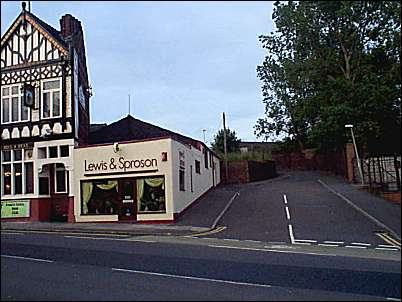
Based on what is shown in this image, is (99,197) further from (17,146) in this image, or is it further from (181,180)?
(17,146)

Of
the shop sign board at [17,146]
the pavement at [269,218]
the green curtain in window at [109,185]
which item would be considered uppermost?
the shop sign board at [17,146]

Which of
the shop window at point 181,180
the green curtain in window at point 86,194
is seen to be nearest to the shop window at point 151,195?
the shop window at point 181,180

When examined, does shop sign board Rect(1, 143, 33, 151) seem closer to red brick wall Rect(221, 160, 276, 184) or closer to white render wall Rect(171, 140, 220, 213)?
white render wall Rect(171, 140, 220, 213)

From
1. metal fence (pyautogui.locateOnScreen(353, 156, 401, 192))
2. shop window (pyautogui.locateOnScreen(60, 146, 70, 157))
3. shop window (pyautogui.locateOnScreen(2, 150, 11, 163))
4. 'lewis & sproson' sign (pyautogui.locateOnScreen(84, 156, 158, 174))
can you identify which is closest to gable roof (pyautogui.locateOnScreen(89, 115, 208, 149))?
shop window (pyautogui.locateOnScreen(2, 150, 11, 163))

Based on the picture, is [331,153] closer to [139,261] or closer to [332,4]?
[332,4]

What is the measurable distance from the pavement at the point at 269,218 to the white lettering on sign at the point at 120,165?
2722 mm

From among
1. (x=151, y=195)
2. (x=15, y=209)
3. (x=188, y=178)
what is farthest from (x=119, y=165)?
(x=15, y=209)

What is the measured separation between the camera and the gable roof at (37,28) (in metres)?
28.8

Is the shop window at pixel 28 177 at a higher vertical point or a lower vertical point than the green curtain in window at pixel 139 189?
higher

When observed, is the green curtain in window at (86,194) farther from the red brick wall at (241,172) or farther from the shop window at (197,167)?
the red brick wall at (241,172)

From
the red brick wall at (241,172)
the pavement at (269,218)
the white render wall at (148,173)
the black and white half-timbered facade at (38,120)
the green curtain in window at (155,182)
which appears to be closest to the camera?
the pavement at (269,218)

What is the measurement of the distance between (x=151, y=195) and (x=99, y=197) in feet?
9.23

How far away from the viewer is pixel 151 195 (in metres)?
25.4

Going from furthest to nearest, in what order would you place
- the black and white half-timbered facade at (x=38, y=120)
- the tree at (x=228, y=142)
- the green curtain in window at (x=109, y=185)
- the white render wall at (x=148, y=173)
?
the tree at (x=228, y=142), the black and white half-timbered facade at (x=38, y=120), the green curtain in window at (x=109, y=185), the white render wall at (x=148, y=173)
